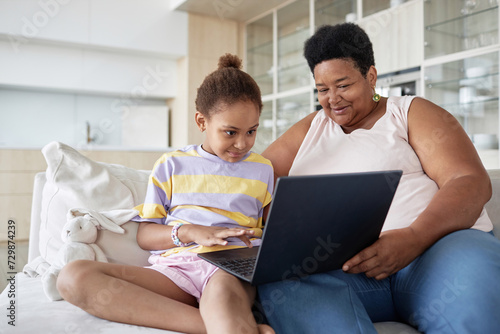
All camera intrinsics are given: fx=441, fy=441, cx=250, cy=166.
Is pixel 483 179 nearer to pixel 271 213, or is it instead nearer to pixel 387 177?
pixel 387 177

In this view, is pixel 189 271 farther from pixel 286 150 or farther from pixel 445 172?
pixel 445 172

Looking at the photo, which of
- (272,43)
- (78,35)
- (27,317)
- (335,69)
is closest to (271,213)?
(27,317)

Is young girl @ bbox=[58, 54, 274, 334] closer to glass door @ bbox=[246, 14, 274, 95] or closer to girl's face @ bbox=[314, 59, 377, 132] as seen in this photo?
girl's face @ bbox=[314, 59, 377, 132]

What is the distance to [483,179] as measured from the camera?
1104mm

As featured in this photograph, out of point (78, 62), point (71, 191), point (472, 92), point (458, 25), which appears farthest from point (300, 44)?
point (71, 191)

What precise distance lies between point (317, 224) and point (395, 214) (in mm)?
438

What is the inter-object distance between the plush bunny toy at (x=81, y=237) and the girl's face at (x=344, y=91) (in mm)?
683

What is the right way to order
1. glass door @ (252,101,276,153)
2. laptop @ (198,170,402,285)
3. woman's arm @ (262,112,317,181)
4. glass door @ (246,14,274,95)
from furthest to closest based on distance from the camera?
glass door @ (246,14,274,95) < glass door @ (252,101,276,153) < woman's arm @ (262,112,317,181) < laptop @ (198,170,402,285)

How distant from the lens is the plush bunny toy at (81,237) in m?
1.06

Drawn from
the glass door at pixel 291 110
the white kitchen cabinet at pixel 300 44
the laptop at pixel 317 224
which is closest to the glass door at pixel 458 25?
the white kitchen cabinet at pixel 300 44

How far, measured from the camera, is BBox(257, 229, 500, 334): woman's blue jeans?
2.84 feet

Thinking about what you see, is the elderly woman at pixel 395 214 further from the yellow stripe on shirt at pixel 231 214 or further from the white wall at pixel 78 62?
the white wall at pixel 78 62

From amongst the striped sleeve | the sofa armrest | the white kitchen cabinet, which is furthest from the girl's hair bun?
the white kitchen cabinet

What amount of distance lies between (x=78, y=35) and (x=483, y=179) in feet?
14.7
